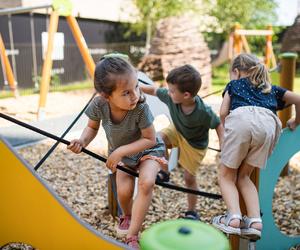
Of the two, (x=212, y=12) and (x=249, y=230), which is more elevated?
(x=212, y=12)

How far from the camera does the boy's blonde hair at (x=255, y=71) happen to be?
73.5 inches

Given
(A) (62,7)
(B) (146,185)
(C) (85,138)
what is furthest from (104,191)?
(A) (62,7)

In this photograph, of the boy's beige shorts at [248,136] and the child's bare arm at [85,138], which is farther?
the child's bare arm at [85,138]

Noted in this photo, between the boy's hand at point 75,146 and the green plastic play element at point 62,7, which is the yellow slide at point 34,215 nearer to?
the boy's hand at point 75,146

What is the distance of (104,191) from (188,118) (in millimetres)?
1160

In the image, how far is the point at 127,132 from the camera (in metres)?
1.85

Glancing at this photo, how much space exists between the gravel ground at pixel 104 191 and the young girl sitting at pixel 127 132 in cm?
77

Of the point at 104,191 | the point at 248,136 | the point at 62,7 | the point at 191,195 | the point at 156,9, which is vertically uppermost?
the point at 156,9

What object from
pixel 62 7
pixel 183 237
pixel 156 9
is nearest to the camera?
pixel 183 237

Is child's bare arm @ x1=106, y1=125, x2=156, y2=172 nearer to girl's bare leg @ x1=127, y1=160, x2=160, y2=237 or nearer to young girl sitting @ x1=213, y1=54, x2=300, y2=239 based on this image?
girl's bare leg @ x1=127, y1=160, x2=160, y2=237

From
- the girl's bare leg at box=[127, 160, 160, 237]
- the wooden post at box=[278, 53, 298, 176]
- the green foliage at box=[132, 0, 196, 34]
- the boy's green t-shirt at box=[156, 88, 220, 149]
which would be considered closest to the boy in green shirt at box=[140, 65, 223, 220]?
the boy's green t-shirt at box=[156, 88, 220, 149]

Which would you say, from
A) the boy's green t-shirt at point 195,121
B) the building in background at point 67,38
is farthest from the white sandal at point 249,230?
the building in background at point 67,38

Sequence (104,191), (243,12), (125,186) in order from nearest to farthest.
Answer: (125,186) < (104,191) < (243,12)

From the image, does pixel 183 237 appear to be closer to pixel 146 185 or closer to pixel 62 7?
pixel 146 185
